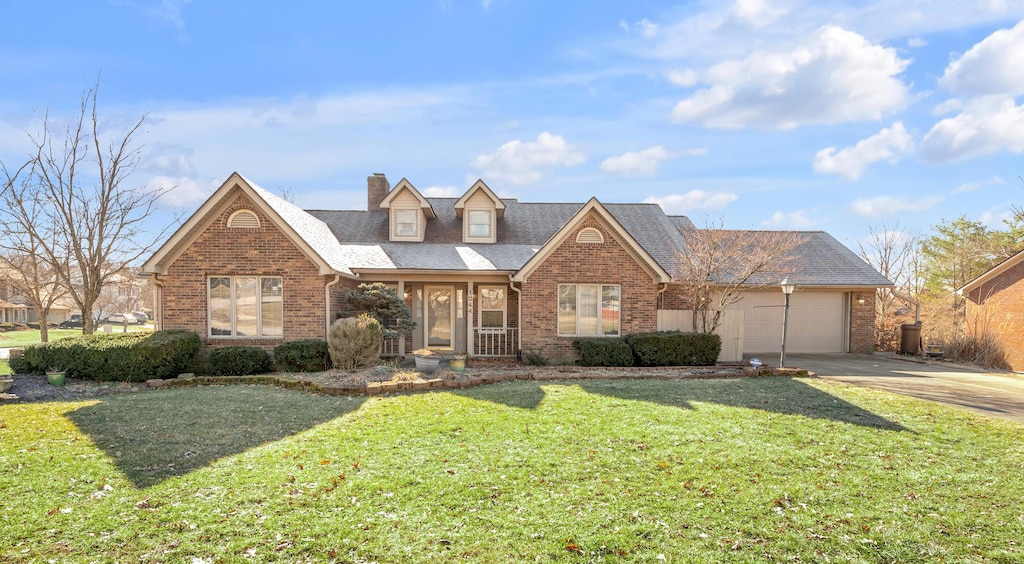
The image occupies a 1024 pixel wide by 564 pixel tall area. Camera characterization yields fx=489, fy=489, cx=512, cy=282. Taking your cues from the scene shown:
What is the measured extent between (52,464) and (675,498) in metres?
7.01

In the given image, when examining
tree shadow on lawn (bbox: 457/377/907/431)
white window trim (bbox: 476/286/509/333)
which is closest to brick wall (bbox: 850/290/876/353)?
tree shadow on lawn (bbox: 457/377/907/431)

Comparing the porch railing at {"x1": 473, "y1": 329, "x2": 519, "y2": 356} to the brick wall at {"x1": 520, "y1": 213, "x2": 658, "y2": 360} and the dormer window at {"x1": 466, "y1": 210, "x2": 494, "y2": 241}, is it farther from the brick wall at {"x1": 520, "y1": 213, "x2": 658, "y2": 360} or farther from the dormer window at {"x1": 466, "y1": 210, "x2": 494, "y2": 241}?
the dormer window at {"x1": 466, "y1": 210, "x2": 494, "y2": 241}

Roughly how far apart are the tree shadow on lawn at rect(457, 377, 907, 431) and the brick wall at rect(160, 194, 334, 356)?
19.7 ft

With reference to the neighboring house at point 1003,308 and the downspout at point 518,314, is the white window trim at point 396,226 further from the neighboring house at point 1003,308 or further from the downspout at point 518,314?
the neighboring house at point 1003,308

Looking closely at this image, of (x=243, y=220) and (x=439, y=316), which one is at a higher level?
(x=243, y=220)

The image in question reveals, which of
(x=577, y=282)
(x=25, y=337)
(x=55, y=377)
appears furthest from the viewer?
(x=25, y=337)

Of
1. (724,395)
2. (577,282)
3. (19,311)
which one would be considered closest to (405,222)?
(577,282)

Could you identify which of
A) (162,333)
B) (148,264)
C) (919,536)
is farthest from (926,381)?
(148,264)

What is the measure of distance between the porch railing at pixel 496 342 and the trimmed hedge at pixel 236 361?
638 cm

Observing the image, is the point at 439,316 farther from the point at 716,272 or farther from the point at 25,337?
the point at 25,337

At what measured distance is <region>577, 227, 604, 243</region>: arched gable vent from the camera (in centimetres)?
1484

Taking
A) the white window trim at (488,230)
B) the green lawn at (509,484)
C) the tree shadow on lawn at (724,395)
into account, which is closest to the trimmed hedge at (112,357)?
the green lawn at (509,484)

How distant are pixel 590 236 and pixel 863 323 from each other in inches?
472

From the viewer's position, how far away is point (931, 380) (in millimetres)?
12422
